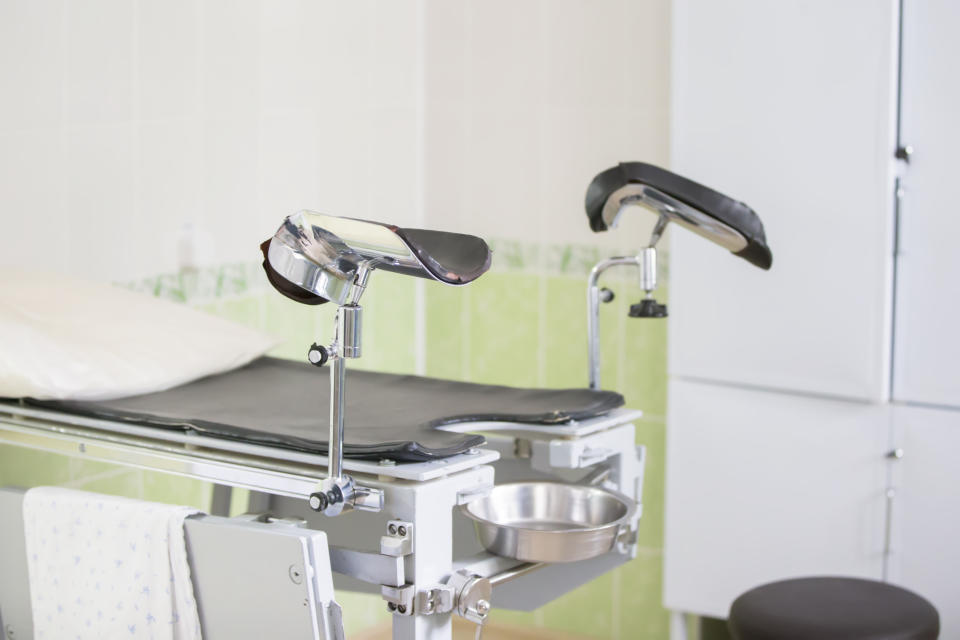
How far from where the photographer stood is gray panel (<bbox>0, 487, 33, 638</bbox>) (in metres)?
1.67

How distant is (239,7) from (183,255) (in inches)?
23.9

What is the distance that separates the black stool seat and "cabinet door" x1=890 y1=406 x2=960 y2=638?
31 cm

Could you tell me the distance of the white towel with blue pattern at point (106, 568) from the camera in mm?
1522

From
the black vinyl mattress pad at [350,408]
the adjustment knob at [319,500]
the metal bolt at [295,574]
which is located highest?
the black vinyl mattress pad at [350,408]

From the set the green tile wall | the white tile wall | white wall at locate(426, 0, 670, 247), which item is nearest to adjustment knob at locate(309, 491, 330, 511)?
the white tile wall

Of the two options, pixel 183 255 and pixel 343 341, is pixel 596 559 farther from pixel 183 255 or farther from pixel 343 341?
pixel 183 255

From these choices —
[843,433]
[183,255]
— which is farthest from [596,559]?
[183,255]

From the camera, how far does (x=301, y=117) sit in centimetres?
309

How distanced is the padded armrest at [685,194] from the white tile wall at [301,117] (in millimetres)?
1089

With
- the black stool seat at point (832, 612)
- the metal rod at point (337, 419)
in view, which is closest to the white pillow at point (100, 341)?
the metal rod at point (337, 419)

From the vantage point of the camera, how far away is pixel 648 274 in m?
1.93

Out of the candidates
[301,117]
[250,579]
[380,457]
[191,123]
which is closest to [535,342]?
[301,117]

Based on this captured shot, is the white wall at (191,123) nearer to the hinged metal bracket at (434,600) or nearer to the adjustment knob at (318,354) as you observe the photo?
the adjustment knob at (318,354)

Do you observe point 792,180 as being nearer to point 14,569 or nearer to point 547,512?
point 547,512
